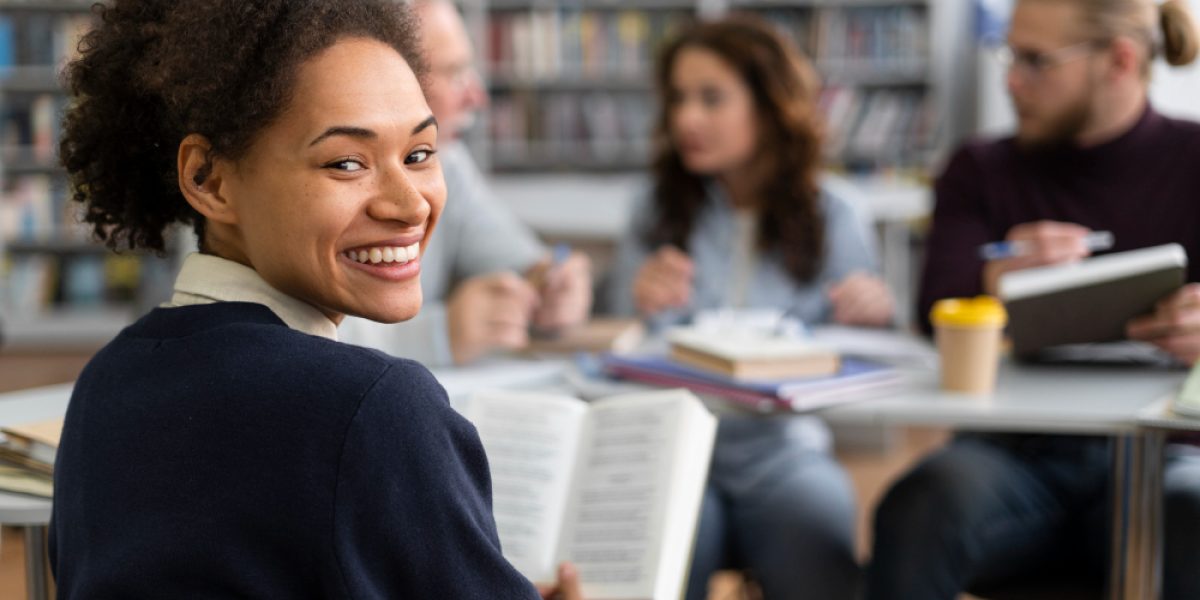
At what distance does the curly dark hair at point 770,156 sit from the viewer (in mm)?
2305

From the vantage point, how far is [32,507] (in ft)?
3.86

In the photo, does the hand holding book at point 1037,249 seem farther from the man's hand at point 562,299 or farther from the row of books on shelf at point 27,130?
the row of books on shelf at point 27,130

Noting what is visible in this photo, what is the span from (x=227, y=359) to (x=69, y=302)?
5322mm

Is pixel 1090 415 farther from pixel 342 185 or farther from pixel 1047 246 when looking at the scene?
pixel 342 185

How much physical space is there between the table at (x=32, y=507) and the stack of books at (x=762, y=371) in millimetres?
702

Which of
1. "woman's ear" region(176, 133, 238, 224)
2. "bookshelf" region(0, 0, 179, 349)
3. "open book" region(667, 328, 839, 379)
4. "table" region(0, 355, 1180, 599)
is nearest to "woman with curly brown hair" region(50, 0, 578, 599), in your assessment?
"woman's ear" region(176, 133, 238, 224)

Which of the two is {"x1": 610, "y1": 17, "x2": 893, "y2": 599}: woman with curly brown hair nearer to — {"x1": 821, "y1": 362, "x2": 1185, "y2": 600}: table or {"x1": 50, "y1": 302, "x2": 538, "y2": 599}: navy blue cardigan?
{"x1": 821, "y1": 362, "x2": 1185, "y2": 600}: table

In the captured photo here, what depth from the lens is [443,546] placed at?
84 centimetres

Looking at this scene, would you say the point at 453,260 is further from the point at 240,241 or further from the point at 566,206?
the point at 566,206

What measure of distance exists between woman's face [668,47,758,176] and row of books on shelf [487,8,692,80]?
10.2 ft

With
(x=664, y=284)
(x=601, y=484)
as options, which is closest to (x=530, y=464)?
(x=601, y=484)

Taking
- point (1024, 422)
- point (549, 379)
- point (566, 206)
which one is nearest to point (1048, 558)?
point (1024, 422)

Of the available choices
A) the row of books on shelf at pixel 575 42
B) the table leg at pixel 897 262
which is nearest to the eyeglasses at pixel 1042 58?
the table leg at pixel 897 262

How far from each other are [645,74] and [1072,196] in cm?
356
